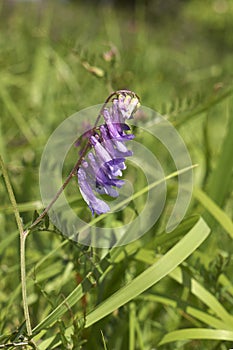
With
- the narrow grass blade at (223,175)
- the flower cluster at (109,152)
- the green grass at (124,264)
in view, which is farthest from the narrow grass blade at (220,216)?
the flower cluster at (109,152)

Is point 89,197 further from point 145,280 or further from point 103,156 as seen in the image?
point 145,280

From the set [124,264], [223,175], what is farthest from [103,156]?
[223,175]

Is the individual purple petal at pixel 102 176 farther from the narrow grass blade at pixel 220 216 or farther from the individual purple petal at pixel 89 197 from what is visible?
the narrow grass blade at pixel 220 216

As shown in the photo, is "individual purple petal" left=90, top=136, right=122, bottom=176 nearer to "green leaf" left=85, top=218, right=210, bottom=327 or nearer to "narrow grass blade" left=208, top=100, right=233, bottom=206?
"green leaf" left=85, top=218, right=210, bottom=327

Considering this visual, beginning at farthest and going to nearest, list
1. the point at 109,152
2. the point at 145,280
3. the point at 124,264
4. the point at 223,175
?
the point at 223,175 < the point at 124,264 < the point at 145,280 < the point at 109,152

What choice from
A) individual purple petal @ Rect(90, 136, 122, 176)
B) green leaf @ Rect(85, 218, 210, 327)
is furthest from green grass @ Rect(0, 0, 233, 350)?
individual purple petal @ Rect(90, 136, 122, 176)

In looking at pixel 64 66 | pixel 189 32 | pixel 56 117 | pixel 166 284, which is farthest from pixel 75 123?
pixel 189 32

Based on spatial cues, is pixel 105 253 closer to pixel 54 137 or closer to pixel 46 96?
pixel 54 137
